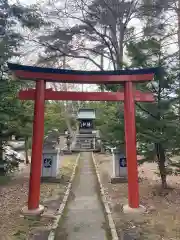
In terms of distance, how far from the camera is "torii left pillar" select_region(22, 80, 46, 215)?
7.93 metres

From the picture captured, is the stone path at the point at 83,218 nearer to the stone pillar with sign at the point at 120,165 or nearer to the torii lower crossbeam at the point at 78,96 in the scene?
the stone pillar with sign at the point at 120,165

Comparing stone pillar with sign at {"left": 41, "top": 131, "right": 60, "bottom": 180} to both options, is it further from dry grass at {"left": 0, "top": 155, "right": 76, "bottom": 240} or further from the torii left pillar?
the torii left pillar

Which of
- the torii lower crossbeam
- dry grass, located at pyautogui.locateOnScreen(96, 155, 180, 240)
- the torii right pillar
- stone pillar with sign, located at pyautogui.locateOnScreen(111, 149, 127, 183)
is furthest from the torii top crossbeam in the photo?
stone pillar with sign, located at pyautogui.locateOnScreen(111, 149, 127, 183)

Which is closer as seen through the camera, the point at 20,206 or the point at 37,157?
the point at 37,157

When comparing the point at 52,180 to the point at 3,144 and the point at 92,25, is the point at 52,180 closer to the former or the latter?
the point at 3,144

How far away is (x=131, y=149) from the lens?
8.39m

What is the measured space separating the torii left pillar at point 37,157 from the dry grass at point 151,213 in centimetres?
217

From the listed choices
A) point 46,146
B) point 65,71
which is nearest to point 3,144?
point 46,146

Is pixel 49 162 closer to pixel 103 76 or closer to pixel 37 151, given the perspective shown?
pixel 37 151

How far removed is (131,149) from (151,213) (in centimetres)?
180

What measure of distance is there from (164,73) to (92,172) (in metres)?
7.42

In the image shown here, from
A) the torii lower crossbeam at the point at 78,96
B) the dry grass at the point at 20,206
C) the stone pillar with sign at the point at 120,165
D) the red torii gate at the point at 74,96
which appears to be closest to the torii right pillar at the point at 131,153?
the red torii gate at the point at 74,96

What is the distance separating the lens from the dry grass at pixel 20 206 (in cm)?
644

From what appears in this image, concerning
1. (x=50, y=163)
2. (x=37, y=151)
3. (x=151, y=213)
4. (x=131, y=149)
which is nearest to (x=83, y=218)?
(x=151, y=213)
